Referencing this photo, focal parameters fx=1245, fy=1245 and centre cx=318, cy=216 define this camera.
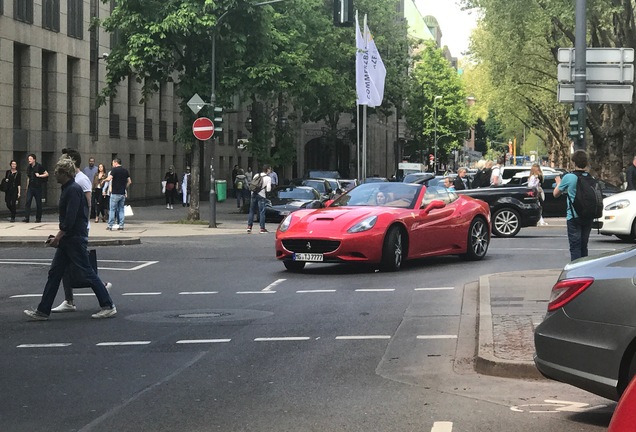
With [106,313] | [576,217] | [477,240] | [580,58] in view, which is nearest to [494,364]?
[106,313]

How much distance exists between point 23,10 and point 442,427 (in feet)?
120

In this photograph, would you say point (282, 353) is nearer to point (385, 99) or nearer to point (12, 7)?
point (12, 7)

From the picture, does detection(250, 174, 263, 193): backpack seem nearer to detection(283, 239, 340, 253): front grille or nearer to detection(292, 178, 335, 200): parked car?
detection(292, 178, 335, 200): parked car

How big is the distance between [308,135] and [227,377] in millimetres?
86959

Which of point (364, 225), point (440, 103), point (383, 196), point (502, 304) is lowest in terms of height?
point (502, 304)

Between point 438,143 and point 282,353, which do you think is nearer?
point 282,353

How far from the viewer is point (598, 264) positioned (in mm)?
7359

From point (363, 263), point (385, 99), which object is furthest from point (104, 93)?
point (385, 99)

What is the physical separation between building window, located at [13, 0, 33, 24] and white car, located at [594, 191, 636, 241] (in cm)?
2331

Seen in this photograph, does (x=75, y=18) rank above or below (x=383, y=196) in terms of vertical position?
above

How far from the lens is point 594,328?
7086 millimetres

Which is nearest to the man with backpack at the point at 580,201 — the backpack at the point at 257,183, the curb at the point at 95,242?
the curb at the point at 95,242

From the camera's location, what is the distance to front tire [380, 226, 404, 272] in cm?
1852

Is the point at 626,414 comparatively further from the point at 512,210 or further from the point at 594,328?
the point at 512,210
